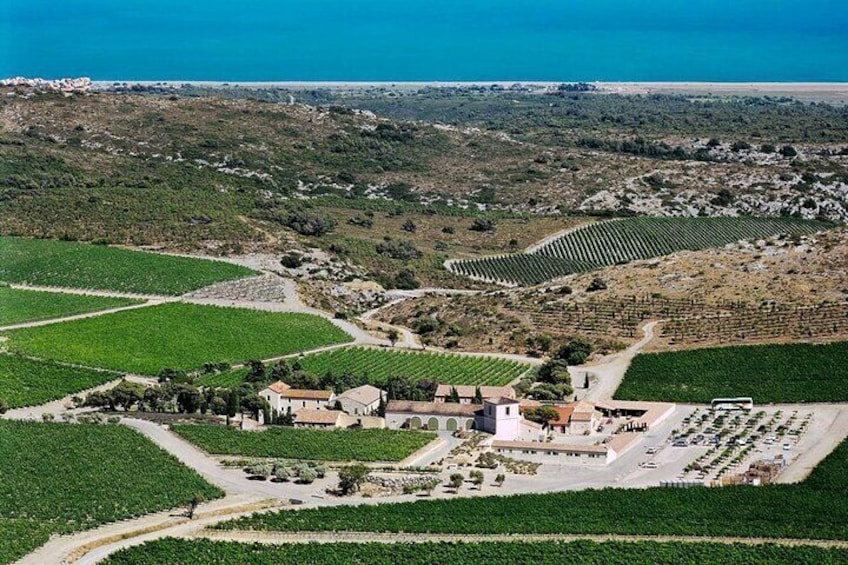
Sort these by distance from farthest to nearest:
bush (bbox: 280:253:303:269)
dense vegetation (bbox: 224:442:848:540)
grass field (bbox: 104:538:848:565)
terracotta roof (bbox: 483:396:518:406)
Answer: bush (bbox: 280:253:303:269) → terracotta roof (bbox: 483:396:518:406) → dense vegetation (bbox: 224:442:848:540) → grass field (bbox: 104:538:848:565)

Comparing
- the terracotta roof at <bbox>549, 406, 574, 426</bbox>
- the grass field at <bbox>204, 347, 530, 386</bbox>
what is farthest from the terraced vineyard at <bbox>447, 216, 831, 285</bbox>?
the terracotta roof at <bbox>549, 406, 574, 426</bbox>

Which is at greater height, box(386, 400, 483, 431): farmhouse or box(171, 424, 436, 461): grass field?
box(386, 400, 483, 431): farmhouse

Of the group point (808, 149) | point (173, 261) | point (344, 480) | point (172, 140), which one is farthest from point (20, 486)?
point (808, 149)

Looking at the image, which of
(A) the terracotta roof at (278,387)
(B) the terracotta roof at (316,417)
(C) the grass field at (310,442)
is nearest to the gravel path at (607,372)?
(C) the grass field at (310,442)

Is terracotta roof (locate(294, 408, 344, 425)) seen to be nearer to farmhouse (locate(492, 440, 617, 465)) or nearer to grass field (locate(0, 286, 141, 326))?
farmhouse (locate(492, 440, 617, 465))

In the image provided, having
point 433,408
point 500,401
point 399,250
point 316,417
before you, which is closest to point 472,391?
point 433,408

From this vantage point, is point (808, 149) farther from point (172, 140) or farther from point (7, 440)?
point (7, 440)
